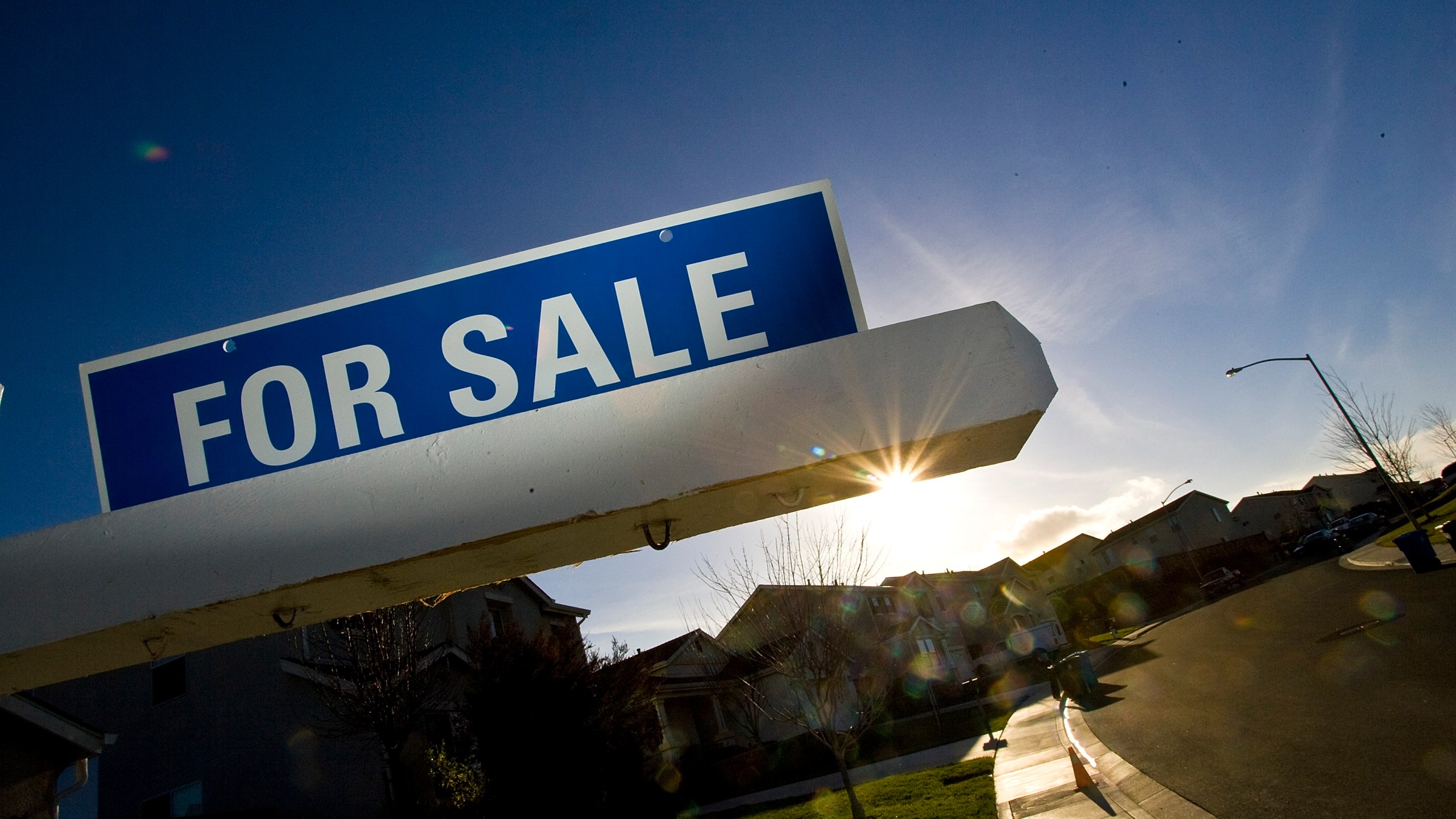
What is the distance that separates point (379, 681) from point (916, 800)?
1094cm

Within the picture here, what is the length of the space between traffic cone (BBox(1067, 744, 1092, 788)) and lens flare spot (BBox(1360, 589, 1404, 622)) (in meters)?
9.99

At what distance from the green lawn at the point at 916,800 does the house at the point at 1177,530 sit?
2334 inches

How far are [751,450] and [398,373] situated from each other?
1.19 meters

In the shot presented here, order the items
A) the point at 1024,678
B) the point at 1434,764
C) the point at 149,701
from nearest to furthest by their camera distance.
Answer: the point at 1434,764 < the point at 149,701 < the point at 1024,678

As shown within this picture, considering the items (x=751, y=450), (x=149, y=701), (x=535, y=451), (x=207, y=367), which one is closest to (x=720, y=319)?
(x=751, y=450)

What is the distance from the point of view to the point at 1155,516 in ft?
237

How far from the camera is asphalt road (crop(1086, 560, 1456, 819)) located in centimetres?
802

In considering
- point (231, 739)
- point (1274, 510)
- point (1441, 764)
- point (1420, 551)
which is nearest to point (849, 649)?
point (1441, 764)

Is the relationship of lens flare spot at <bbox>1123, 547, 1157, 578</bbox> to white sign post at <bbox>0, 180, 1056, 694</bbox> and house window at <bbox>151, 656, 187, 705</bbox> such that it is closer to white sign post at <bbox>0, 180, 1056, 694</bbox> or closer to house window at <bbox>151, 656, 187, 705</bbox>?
house window at <bbox>151, 656, 187, 705</bbox>

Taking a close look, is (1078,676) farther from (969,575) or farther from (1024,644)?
(969,575)

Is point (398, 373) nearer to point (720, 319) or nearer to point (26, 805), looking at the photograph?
point (720, 319)

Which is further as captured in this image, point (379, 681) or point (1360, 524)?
point (1360, 524)

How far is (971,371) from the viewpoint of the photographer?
2250mm

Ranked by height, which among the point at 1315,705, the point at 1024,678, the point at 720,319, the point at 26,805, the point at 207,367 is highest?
the point at 207,367
